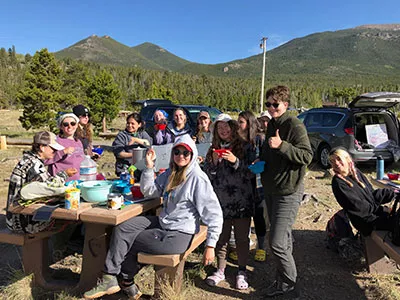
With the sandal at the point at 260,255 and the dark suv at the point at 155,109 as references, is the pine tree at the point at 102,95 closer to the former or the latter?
the dark suv at the point at 155,109

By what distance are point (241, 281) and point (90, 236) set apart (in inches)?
54.4

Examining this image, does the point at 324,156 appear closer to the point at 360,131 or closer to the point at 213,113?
the point at 360,131

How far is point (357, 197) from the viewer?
313 centimetres

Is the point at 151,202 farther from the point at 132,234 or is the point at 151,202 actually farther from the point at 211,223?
the point at 211,223

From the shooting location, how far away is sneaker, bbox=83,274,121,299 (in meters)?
2.57

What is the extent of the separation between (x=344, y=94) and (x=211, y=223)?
6486cm

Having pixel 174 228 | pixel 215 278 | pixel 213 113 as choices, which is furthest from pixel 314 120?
pixel 174 228

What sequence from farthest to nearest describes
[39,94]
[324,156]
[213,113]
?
[39,94] < [213,113] < [324,156]

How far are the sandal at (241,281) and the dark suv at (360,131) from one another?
5232mm

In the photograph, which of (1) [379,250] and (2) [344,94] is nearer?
(1) [379,250]

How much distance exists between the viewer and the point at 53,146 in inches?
110

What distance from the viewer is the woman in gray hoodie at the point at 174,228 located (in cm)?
258

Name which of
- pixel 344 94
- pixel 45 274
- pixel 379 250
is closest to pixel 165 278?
pixel 45 274

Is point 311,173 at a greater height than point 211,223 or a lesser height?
lesser
